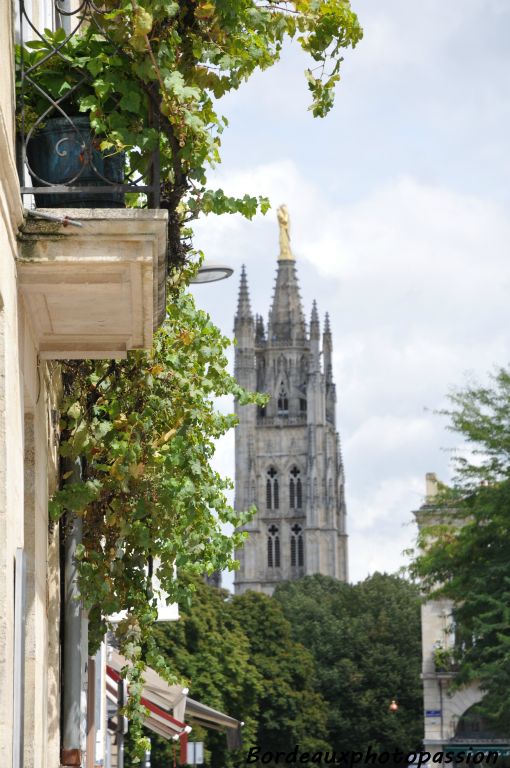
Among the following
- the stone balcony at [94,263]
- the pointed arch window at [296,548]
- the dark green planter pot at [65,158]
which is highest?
the pointed arch window at [296,548]

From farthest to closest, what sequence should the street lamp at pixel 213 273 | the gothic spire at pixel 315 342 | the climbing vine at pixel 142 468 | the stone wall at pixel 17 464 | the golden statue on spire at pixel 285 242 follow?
the golden statue on spire at pixel 285 242, the gothic spire at pixel 315 342, the street lamp at pixel 213 273, the climbing vine at pixel 142 468, the stone wall at pixel 17 464

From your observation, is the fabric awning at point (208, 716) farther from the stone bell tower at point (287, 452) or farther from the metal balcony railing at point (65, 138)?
the stone bell tower at point (287, 452)

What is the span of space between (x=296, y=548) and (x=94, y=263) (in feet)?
487

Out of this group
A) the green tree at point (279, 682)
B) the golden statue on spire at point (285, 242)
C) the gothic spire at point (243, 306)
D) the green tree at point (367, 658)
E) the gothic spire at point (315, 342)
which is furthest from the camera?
the golden statue on spire at point (285, 242)

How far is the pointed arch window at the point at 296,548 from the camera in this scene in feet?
506

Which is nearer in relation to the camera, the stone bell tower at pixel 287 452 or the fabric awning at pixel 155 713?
the fabric awning at pixel 155 713

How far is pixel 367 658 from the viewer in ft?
292

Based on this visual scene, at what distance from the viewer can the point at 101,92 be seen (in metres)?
6.77

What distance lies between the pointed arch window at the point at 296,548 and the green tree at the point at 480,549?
120 m

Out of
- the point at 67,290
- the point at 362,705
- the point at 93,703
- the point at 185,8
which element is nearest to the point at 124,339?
the point at 67,290

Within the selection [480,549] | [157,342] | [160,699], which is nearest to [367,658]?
[480,549]

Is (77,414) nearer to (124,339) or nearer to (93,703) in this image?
(124,339)

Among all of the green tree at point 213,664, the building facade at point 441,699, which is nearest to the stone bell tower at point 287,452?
the green tree at point 213,664

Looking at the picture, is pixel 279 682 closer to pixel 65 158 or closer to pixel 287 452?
pixel 65 158
